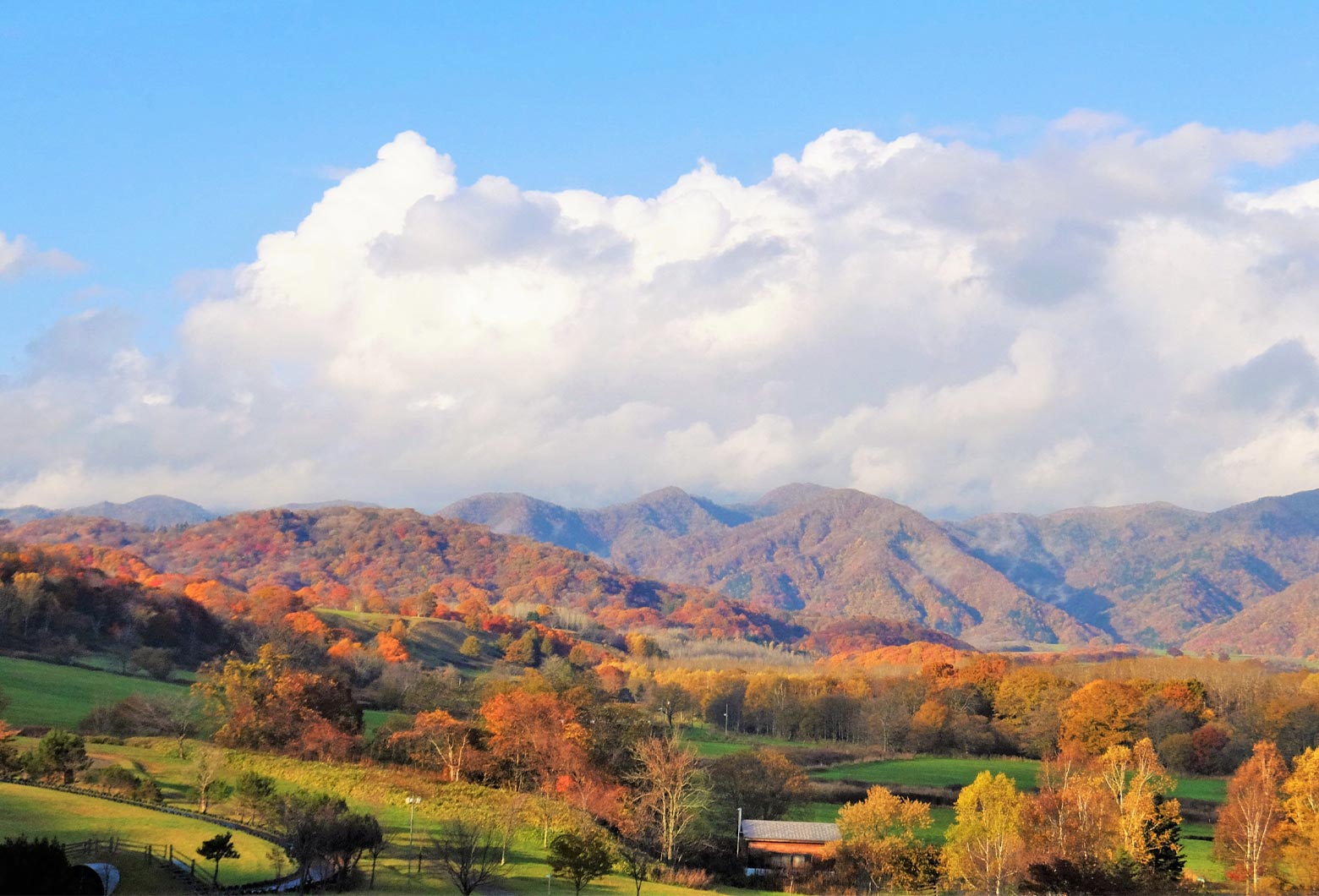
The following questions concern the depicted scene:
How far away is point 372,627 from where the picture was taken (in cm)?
15875

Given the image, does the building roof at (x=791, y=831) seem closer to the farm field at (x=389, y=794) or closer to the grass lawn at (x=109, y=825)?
the farm field at (x=389, y=794)

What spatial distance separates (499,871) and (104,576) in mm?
103026

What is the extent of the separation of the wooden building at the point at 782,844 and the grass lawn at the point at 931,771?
2632 centimetres

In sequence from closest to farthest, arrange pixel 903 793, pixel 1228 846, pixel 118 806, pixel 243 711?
pixel 118 806, pixel 1228 846, pixel 243 711, pixel 903 793

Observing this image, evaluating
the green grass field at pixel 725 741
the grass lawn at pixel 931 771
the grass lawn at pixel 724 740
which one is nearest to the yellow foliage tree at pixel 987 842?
the grass lawn at pixel 931 771

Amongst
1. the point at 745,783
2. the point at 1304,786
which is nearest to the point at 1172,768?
the point at 1304,786

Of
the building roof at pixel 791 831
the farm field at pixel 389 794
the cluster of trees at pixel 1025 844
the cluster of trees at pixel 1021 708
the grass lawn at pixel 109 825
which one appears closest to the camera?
the grass lawn at pixel 109 825

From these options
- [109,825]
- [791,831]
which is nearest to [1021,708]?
[791,831]

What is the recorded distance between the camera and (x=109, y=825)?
1560 inches

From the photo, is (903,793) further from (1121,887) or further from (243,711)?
(243,711)

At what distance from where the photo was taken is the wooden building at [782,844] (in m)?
55.8

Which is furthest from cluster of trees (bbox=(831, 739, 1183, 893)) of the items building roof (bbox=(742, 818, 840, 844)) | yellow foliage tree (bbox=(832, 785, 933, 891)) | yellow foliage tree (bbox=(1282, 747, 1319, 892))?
yellow foliage tree (bbox=(1282, 747, 1319, 892))

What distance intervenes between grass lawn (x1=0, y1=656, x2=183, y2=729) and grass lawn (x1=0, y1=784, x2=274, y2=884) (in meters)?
25.0

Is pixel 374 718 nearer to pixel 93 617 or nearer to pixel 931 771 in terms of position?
pixel 93 617
